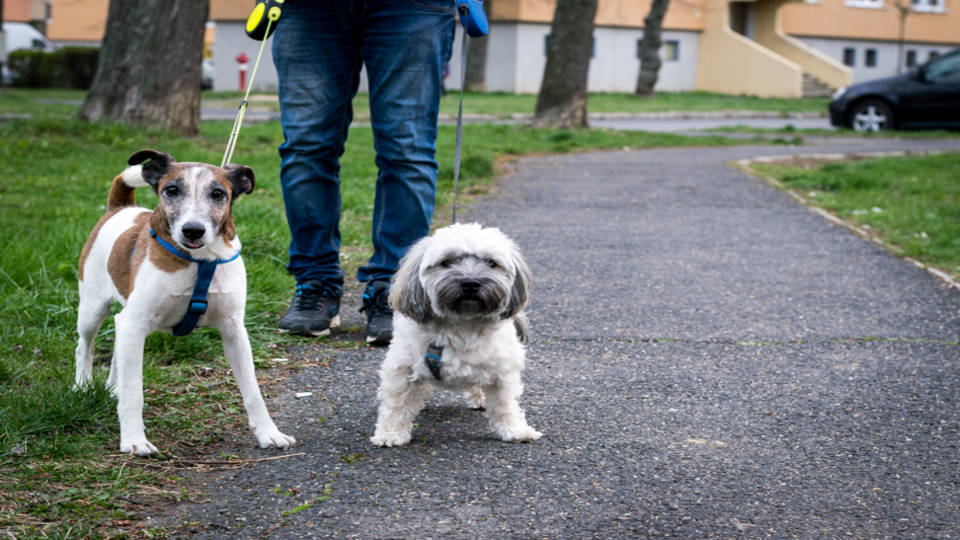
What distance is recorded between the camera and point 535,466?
3.30 meters

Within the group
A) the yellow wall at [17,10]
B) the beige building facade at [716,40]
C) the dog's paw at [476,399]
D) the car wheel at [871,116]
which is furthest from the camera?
the yellow wall at [17,10]

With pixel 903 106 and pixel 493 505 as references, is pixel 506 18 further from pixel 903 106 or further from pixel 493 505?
pixel 493 505

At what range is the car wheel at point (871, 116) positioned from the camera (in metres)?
20.2

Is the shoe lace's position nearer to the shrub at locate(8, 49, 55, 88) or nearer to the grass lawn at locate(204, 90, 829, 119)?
the grass lawn at locate(204, 90, 829, 119)

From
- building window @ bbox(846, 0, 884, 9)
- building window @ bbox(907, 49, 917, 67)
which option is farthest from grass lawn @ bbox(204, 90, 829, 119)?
building window @ bbox(907, 49, 917, 67)

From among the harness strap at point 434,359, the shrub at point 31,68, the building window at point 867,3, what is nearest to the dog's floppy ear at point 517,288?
the harness strap at point 434,359

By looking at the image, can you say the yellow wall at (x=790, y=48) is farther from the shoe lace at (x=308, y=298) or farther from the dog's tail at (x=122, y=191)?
the dog's tail at (x=122, y=191)

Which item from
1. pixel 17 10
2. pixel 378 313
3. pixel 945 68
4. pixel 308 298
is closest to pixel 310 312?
pixel 308 298

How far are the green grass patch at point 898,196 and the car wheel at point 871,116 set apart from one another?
20.6ft

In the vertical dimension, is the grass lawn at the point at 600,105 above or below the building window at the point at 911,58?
below

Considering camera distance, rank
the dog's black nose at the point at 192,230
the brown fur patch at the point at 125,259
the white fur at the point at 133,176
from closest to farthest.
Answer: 1. the dog's black nose at the point at 192,230
2. the brown fur patch at the point at 125,259
3. the white fur at the point at 133,176

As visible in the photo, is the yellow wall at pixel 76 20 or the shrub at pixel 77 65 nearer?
the shrub at pixel 77 65

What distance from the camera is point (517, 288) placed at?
11.8 ft

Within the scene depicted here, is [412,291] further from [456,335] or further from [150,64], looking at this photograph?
[150,64]
